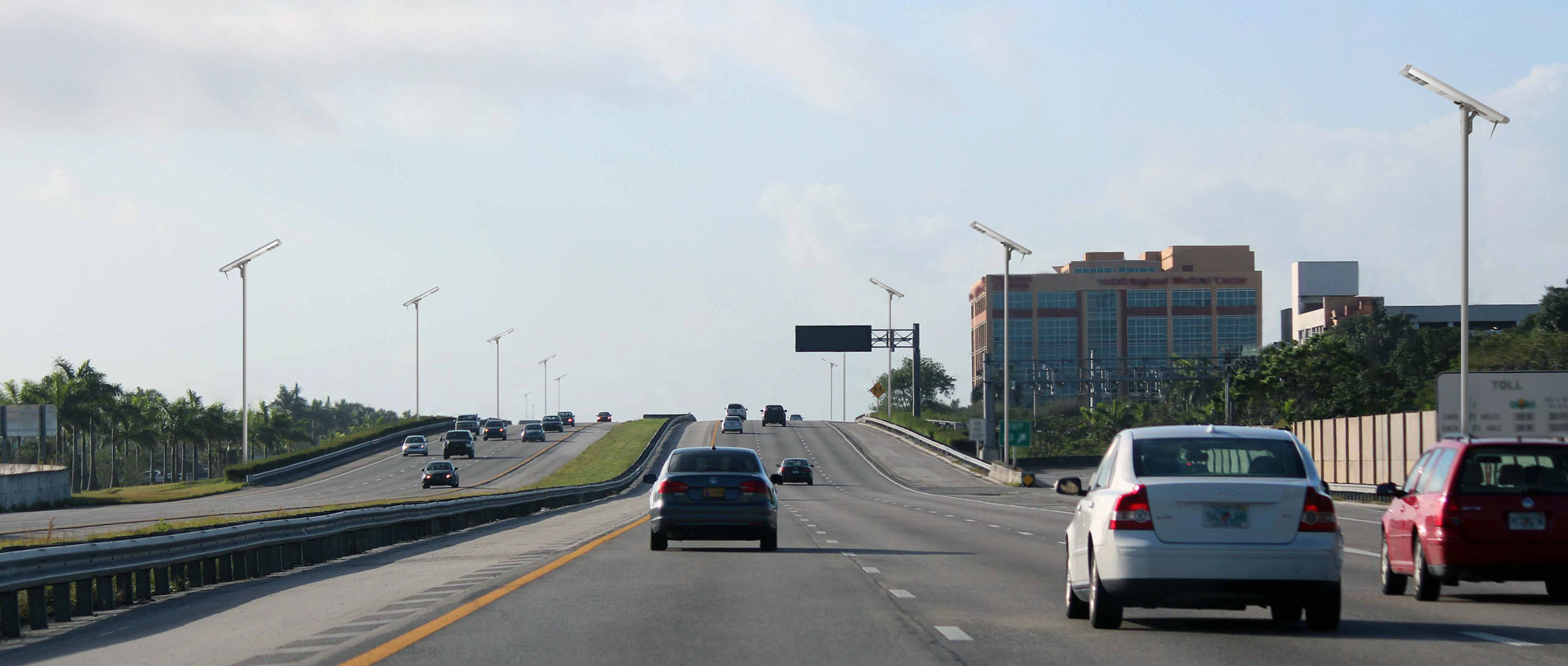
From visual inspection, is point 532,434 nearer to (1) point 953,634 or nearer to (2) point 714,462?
(2) point 714,462

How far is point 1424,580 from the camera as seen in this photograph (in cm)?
1520

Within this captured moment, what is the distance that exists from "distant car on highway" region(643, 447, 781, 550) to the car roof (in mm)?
11532

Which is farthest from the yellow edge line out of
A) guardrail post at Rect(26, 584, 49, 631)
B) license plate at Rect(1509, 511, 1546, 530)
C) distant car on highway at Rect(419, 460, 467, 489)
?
distant car on highway at Rect(419, 460, 467, 489)

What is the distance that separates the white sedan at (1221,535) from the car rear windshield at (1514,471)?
3.52 m

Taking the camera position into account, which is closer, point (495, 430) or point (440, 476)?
point (440, 476)

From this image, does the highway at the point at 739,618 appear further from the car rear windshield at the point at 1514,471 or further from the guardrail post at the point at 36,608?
the car rear windshield at the point at 1514,471

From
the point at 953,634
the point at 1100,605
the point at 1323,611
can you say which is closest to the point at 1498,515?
the point at 1323,611

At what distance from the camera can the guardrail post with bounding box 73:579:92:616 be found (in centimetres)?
1448

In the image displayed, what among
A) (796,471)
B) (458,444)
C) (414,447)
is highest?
(458,444)

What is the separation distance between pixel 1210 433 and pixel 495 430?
349 ft

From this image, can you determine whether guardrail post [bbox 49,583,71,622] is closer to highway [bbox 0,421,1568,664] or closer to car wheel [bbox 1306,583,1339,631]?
highway [bbox 0,421,1568,664]

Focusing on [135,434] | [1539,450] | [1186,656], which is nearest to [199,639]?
[1186,656]

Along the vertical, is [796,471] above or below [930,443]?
above

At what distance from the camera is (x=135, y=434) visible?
443 ft
